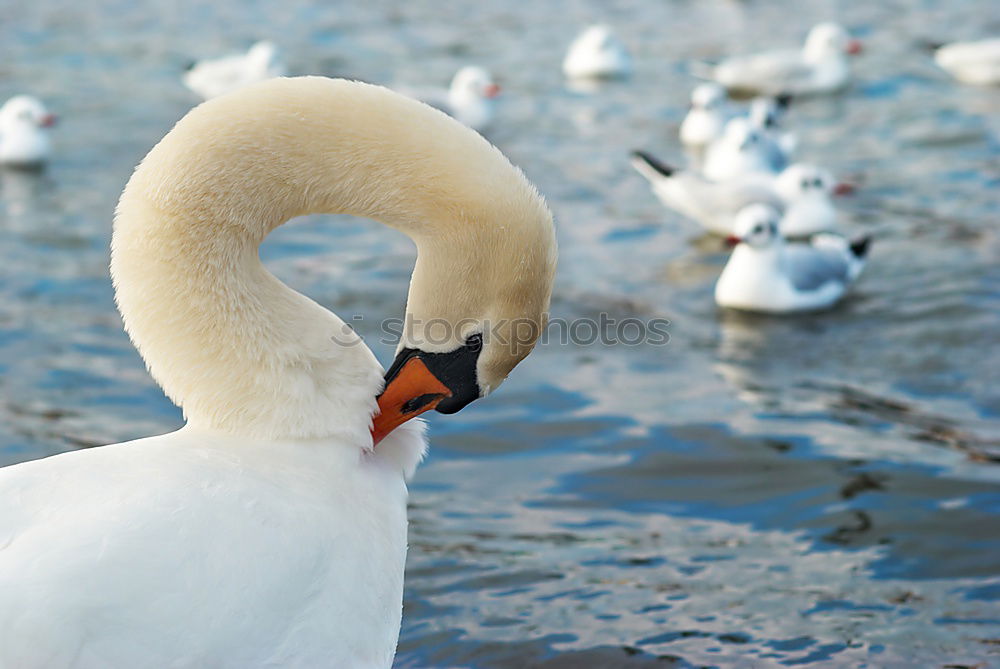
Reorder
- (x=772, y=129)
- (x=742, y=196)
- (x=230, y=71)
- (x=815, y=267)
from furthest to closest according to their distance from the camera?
1. (x=230, y=71)
2. (x=772, y=129)
3. (x=742, y=196)
4. (x=815, y=267)

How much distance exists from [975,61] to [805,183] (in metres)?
5.06

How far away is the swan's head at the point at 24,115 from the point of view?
12461 millimetres

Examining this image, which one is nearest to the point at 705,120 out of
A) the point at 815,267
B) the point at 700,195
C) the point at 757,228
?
the point at 700,195

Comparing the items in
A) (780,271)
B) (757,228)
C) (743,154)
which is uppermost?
(743,154)

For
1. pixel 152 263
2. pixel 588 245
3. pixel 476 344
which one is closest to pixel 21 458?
pixel 152 263

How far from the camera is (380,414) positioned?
378cm

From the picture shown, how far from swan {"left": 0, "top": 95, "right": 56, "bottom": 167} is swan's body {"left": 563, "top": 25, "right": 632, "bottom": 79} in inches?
243

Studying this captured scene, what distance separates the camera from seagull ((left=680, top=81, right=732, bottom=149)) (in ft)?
46.3

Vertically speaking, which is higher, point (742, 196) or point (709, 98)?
point (709, 98)

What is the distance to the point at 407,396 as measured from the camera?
370 centimetres

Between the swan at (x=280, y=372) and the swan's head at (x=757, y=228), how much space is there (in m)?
6.42

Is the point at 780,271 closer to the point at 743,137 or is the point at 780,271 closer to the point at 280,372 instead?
the point at 743,137

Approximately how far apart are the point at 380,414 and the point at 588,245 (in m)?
6.81

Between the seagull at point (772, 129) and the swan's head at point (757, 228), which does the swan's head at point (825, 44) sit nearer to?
the seagull at point (772, 129)
